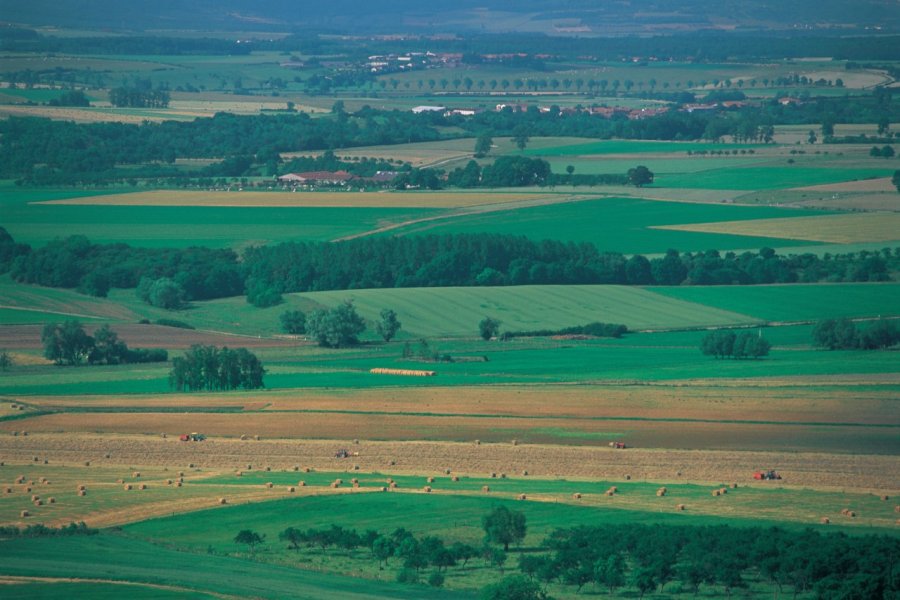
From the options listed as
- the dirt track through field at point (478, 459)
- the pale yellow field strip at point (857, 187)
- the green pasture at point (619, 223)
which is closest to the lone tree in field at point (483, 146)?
the green pasture at point (619, 223)

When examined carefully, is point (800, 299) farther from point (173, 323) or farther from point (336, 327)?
point (173, 323)

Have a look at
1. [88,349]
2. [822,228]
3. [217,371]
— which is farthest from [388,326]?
[822,228]

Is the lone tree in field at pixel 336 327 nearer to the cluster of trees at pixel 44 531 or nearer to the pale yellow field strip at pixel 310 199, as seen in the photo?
the cluster of trees at pixel 44 531

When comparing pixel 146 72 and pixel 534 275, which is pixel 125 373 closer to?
A: pixel 534 275

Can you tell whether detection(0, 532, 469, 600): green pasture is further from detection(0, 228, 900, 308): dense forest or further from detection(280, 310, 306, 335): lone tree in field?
detection(0, 228, 900, 308): dense forest

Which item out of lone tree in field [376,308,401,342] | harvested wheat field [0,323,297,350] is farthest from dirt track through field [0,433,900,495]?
lone tree in field [376,308,401,342]
